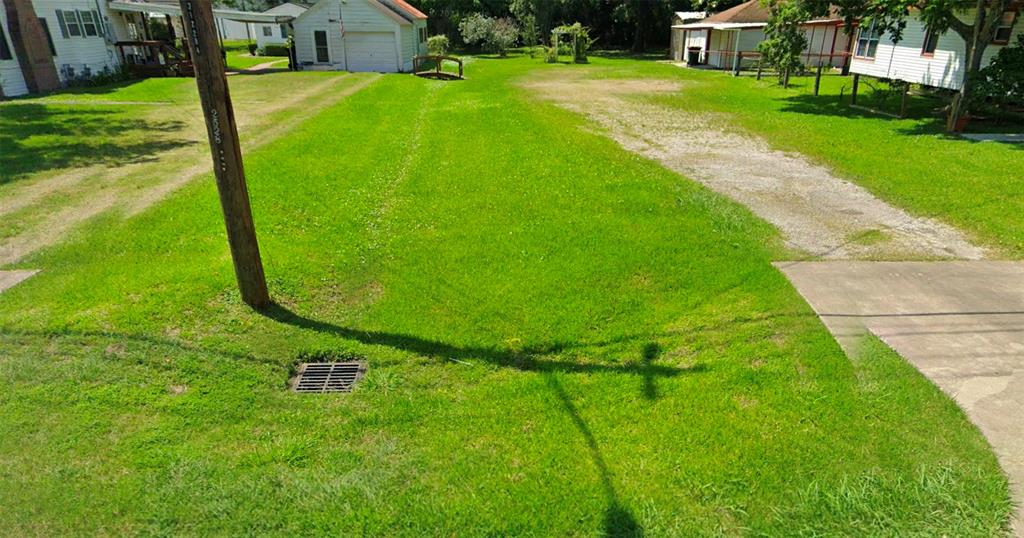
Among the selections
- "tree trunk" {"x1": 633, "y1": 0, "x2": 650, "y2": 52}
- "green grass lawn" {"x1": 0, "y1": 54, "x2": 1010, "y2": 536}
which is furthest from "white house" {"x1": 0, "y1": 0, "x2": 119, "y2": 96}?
"tree trunk" {"x1": 633, "y1": 0, "x2": 650, "y2": 52}

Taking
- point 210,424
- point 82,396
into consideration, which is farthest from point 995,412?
point 82,396

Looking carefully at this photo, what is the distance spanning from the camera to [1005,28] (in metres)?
14.8

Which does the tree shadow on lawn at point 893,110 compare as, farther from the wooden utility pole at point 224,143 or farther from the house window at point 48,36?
the house window at point 48,36

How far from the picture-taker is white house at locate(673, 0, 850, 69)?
29438 mm

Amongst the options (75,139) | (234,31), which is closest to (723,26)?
(75,139)

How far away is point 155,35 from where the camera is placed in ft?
117

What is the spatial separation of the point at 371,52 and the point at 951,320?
29042 mm

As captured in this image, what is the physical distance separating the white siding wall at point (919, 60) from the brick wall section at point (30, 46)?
27975 mm

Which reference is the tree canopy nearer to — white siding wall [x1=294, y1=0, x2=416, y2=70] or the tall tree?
white siding wall [x1=294, y1=0, x2=416, y2=70]

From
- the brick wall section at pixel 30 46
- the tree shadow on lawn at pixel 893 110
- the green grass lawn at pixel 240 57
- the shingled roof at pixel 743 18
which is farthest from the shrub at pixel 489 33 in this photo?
the brick wall section at pixel 30 46

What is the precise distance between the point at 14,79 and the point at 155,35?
19593 mm

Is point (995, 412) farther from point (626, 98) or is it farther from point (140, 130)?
point (626, 98)

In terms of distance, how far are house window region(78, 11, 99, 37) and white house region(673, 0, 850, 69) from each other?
28224 mm

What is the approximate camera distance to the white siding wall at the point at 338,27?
2823 centimetres
